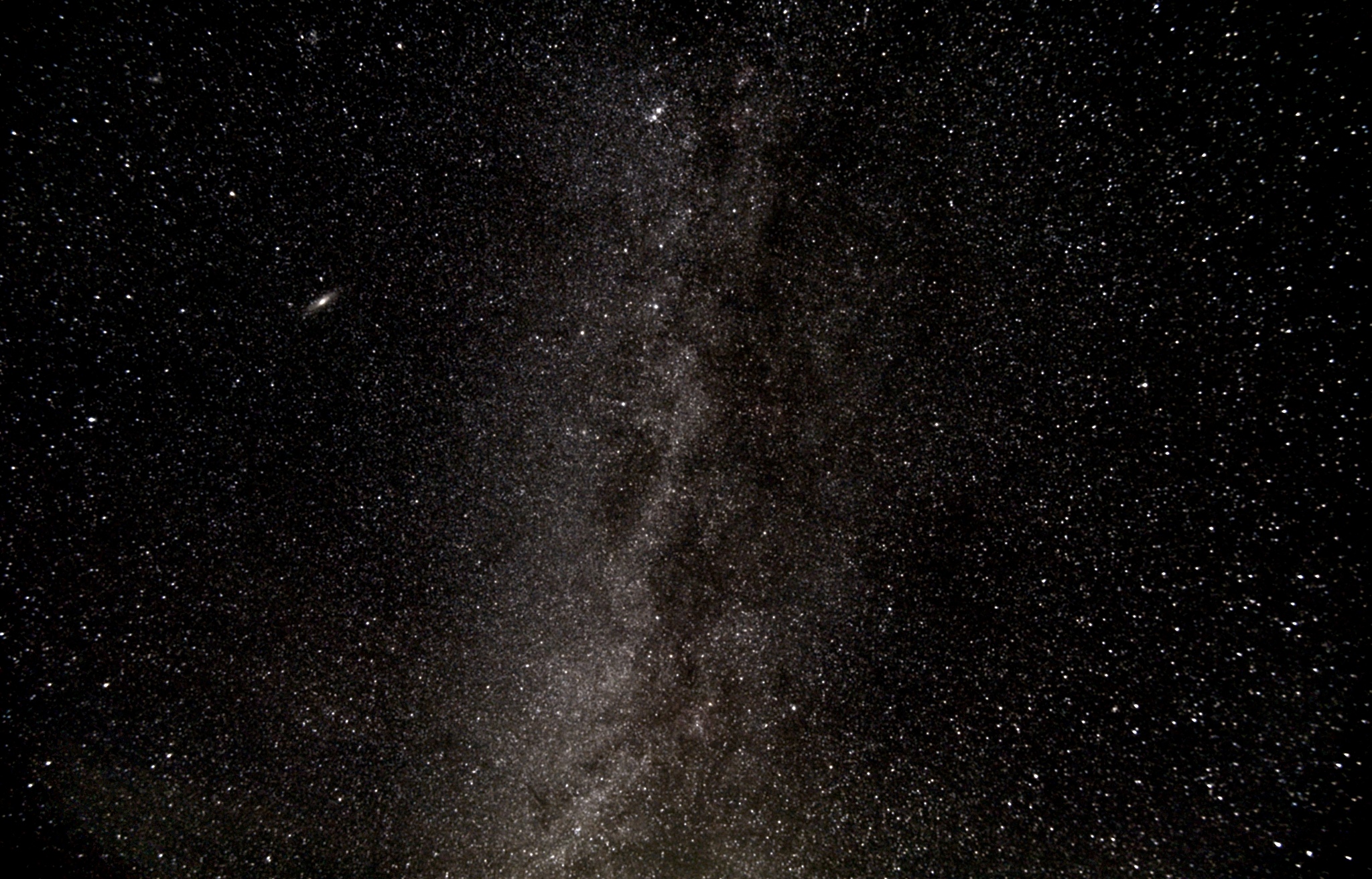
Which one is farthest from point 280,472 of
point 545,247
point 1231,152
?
point 1231,152

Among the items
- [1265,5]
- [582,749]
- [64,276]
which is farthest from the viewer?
[582,749]

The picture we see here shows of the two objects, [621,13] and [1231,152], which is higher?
[621,13]

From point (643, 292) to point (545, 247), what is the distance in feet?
0.48

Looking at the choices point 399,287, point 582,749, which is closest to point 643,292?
point 399,287

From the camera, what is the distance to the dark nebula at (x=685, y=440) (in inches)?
22.7

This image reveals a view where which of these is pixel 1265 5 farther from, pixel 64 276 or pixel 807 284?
pixel 64 276

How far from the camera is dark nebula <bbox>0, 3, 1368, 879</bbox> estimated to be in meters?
0.58

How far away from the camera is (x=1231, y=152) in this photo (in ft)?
1.81

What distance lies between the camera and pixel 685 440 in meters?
0.69

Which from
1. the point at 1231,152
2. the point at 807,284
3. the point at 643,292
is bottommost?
the point at 1231,152

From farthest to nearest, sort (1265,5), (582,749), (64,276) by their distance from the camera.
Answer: (582,749)
(64,276)
(1265,5)

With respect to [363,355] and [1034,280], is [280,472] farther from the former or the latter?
[1034,280]

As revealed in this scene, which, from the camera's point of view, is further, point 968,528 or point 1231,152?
point 968,528

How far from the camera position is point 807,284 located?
25.5 inches
